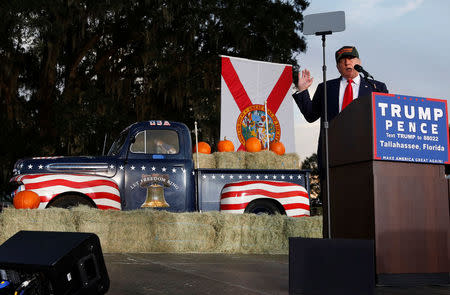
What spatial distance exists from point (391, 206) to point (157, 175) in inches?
224

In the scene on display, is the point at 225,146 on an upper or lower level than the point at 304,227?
upper

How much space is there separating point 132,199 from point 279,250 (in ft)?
8.00

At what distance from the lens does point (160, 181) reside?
9.21 metres

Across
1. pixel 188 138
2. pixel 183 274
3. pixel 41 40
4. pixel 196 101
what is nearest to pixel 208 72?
pixel 196 101

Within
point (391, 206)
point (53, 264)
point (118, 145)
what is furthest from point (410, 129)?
point (118, 145)

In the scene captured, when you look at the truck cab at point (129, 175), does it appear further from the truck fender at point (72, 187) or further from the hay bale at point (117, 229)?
the hay bale at point (117, 229)

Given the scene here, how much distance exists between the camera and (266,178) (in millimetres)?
9586

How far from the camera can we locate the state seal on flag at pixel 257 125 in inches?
466

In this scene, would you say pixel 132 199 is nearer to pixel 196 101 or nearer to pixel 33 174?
pixel 33 174

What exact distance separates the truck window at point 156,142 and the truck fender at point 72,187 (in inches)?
31.9

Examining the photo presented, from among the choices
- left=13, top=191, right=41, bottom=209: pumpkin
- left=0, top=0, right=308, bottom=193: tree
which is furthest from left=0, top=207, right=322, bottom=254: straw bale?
left=0, top=0, right=308, bottom=193: tree

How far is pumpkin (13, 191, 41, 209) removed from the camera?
8117 millimetres

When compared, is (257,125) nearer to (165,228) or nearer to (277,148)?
(277,148)

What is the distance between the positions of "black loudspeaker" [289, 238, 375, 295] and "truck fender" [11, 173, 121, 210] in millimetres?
5623
